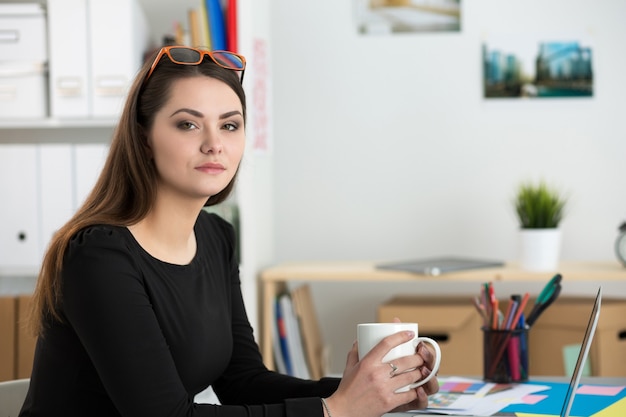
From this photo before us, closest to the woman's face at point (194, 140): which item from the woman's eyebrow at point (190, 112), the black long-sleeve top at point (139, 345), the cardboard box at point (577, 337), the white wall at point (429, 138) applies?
the woman's eyebrow at point (190, 112)

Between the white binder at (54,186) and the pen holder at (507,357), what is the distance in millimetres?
1674

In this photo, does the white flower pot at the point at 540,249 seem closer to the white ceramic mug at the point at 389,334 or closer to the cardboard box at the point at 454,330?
the cardboard box at the point at 454,330

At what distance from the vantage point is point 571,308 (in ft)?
9.28

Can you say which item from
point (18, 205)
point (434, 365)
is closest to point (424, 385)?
point (434, 365)

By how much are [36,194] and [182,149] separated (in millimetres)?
1599

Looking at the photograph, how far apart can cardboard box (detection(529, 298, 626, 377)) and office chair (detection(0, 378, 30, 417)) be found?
1.85 m

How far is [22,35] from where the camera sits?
2842 millimetres

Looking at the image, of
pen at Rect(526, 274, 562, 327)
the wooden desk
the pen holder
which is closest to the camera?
the pen holder

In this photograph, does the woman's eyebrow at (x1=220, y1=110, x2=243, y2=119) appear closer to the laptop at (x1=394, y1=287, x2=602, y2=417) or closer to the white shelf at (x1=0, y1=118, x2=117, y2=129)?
the laptop at (x1=394, y1=287, x2=602, y2=417)

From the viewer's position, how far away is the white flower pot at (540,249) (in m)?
2.80

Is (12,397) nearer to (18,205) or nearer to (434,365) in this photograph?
(434,365)

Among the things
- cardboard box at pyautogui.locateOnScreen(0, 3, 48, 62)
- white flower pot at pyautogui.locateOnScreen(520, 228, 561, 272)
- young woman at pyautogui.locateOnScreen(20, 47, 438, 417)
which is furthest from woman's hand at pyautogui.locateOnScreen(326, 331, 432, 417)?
cardboard box at pyautogui.locateOnScreen(0, 3, 48, 62)

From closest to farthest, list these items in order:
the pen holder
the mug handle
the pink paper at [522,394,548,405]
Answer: the mug handle
the pink paper at [522,394,548,405]
the pen holder

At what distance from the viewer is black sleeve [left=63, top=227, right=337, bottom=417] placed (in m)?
1.24
